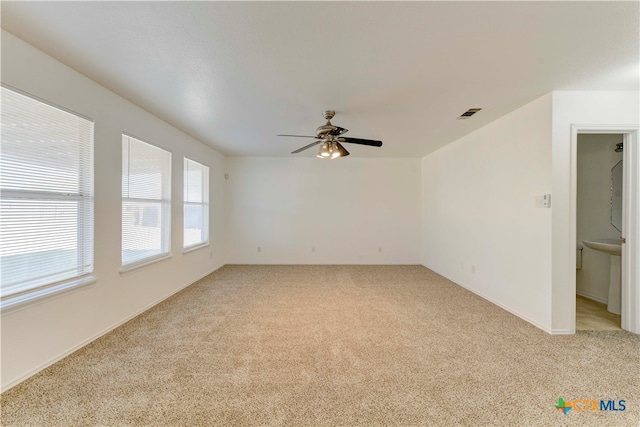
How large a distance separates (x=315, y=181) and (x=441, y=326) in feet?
13.1

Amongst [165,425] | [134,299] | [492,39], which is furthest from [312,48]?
[134,299]

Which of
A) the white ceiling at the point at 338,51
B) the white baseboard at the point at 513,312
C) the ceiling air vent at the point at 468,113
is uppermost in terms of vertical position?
the ceiling air vent at the point at 468,113

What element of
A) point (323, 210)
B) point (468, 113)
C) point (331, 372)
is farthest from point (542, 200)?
point (323, 210)

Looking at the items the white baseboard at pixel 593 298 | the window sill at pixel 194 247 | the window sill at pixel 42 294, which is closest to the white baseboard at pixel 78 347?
the window sill at pixel 42 294

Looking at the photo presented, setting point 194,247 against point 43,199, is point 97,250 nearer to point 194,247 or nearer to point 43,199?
point 43,199

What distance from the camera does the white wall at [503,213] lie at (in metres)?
2.73

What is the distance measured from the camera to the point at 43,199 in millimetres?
2049

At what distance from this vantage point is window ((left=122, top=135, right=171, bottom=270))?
2936 mm

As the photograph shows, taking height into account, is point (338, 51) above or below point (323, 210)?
above

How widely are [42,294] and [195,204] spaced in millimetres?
2762

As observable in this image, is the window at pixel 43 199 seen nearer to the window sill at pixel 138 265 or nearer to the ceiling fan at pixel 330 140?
the window sill at pixel 138 265

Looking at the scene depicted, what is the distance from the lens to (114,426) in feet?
4.82

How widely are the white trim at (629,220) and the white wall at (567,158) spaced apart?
1 centimetres

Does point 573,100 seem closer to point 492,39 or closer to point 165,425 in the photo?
point 492,39
